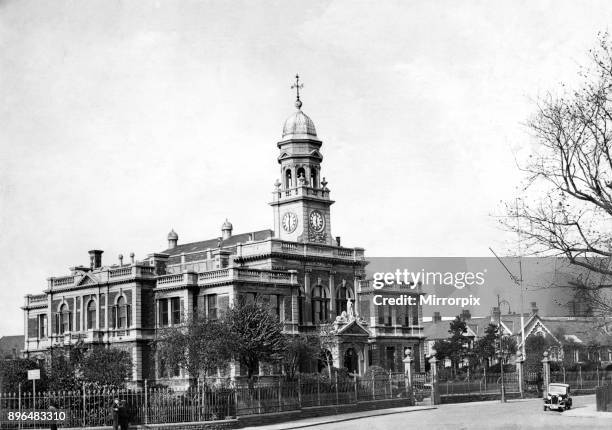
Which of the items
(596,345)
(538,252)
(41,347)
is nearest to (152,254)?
(41,347)

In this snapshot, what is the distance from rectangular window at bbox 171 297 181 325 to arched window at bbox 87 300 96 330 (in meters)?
7.04

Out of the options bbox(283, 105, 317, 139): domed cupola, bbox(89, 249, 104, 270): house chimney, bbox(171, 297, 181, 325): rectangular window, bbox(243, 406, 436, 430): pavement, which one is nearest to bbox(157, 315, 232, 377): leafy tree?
bbox(243, 406, 436, 430): pavement

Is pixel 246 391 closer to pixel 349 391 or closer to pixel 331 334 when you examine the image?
pixel 349 391

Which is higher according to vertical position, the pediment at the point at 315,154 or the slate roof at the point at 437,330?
the pediment at the point at 315,154

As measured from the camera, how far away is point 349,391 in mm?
48594

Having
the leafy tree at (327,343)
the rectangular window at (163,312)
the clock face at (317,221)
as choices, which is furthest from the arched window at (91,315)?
the clock face at (317,221)

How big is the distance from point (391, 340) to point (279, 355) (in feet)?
76.2

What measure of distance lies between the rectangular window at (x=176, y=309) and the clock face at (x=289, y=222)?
10977 millimetres

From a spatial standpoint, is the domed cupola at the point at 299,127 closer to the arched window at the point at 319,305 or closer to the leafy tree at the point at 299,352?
the arched window at the point at 319,305

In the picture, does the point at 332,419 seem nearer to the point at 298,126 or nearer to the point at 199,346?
the point at 199,346

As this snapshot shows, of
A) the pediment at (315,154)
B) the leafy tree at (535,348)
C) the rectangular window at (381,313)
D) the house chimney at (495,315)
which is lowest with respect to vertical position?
the leafy tree at (535,348)

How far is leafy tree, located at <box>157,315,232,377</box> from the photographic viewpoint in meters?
50.5

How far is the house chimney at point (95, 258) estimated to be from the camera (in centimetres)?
7656

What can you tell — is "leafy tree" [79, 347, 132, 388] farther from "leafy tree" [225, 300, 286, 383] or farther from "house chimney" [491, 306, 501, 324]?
"house chimney" [491, 306, 501, 324]
